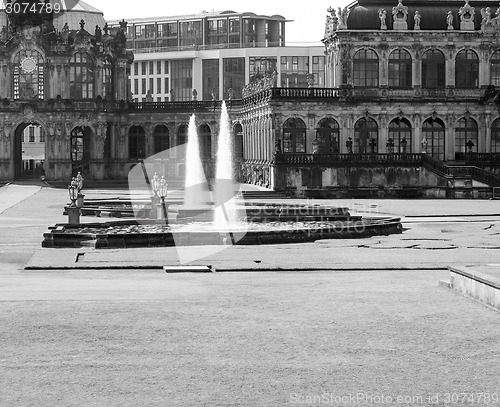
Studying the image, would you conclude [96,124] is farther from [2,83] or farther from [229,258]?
[229,258]

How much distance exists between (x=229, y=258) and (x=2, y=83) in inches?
2623

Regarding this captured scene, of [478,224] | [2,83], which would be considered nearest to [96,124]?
[2,83]

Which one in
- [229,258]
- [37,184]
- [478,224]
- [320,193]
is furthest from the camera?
[37,184]

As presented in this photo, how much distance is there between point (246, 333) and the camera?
2036 cm

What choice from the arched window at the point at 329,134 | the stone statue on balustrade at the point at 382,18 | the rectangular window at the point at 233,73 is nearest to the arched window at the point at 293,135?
the arched window at the point at 329,134

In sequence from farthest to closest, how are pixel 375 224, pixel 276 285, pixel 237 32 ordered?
pixel 237 32
pixel 375 224
pixel 276 285

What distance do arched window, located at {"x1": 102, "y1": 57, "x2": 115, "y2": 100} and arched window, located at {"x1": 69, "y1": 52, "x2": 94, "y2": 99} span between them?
4.45 ft

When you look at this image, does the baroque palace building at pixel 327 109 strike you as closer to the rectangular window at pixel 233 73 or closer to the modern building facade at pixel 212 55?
the modern building facade at pixel 212 55

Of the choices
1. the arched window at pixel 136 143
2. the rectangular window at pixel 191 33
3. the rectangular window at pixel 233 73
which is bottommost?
the arched window at pixel 136 143

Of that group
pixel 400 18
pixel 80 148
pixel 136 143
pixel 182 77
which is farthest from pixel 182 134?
pixel 182 77

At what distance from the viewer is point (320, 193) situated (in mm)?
72875

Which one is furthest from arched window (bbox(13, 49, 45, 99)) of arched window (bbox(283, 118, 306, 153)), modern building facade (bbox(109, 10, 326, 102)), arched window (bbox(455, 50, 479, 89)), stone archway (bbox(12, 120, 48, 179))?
modern building facade (bbox(109, 10, 326, 102))

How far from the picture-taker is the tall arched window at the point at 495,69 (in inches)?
3617

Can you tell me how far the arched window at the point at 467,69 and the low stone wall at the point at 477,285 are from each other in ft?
221
